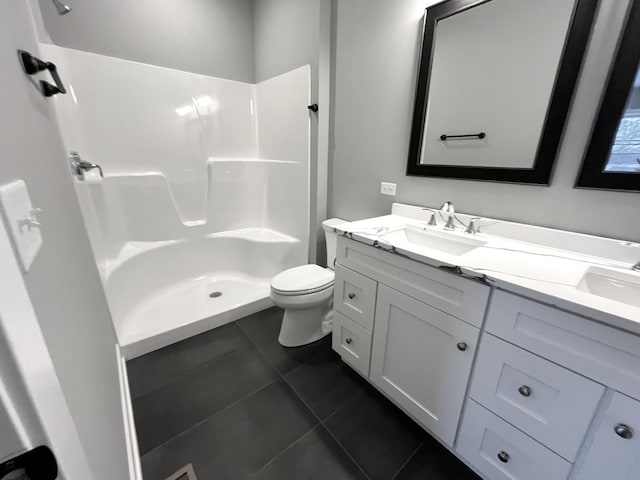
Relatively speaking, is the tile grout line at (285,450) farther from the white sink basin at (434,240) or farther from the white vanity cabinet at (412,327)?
the white sink basin at (434,240)

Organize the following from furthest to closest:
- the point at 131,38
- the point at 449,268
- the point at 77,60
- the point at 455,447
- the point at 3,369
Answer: the point at 131,38
the point at 77,60
the point at 455,447
the point at 449,268
the point at 3,369

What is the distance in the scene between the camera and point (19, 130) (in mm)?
491

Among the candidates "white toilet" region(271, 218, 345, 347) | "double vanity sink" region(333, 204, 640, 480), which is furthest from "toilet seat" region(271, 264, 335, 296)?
"double vanity sink" region(333, 204, 640, 480)

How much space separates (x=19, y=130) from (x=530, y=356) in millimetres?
1340

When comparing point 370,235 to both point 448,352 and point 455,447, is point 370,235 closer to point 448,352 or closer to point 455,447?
point 448,352

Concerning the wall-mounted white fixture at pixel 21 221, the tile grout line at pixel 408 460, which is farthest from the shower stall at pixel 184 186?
the wall-mounted white fixture at pixel 21 221

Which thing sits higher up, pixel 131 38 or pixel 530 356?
pixel 131 38

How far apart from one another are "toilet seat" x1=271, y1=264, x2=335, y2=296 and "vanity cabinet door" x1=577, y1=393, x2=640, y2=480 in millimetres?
1214

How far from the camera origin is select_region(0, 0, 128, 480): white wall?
0.43m

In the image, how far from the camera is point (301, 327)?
1.74 meters

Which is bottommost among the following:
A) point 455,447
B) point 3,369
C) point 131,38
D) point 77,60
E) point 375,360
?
point 455,447

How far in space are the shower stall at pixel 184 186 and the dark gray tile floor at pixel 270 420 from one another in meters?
0.35

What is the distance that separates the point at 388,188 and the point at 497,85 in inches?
28.4

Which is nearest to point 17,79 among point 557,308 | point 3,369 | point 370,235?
point 3,369
